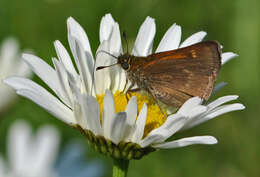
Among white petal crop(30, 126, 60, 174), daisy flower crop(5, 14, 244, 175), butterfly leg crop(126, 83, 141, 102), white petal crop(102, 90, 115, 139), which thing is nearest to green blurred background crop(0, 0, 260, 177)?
white petal crop(30, 126, 60, 174)

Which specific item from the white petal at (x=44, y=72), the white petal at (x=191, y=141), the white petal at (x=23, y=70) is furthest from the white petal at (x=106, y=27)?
the white petal at (x=23, y=70)

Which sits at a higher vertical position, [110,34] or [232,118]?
[110,34]

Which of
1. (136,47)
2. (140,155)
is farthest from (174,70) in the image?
(140,155)

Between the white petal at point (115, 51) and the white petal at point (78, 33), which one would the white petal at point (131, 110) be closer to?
the white petal at point (78, 33)

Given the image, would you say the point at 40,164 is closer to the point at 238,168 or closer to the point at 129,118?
the point at 129,118

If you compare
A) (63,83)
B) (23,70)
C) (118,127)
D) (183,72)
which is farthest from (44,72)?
(23,70)
